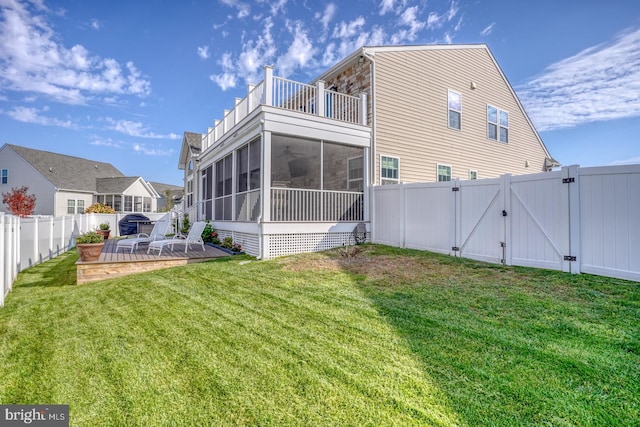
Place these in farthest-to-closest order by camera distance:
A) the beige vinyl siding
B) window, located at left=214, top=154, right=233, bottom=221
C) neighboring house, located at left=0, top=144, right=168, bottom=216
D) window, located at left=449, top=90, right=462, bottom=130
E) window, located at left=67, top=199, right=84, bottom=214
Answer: window, located at left=67, top=199, right=84, bottom=214 → neighboring house, located at left=0, top=144, right=168, bottom=216 → window, located at left=449, top=90, right=462, bottom=130 → window, located at left=214, top=154, right=233, bottom=221 → the beige vinyl siding

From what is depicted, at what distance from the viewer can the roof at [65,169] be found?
22.5m

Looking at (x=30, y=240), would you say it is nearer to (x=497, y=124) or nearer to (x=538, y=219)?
(x=538, y=219)

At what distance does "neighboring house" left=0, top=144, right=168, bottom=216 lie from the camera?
72.4 feet

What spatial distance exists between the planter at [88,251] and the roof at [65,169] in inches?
830

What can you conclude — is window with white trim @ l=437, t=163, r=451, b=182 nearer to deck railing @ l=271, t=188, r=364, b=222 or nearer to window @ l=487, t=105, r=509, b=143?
window @ l=487, t=105, r=509, b=143

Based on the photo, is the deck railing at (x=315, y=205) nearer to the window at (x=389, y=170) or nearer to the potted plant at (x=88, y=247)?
the window at (x=389, y=170)

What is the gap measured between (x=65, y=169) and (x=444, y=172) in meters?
29.2

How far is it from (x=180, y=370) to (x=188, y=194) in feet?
65.4

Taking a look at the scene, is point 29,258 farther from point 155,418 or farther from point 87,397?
point 155,418

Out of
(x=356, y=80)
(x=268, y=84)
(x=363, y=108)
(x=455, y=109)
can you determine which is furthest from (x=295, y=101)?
(x=455, y=109)

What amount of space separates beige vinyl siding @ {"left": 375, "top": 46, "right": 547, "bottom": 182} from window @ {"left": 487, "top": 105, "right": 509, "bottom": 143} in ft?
0.88

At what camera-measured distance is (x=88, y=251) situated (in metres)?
6.77

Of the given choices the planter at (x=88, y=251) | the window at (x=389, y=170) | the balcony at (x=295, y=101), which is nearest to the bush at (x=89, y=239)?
the planter at (x=88, y=251)

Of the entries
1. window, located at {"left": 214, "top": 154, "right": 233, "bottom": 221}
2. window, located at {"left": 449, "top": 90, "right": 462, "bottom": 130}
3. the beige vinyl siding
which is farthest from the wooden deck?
window, located at {"left": 449, "top": 90, "right": 462, "bottom": 130}
